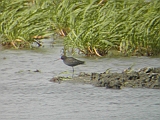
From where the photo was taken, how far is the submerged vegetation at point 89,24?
1014 cm

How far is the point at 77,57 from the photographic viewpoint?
33.3ft

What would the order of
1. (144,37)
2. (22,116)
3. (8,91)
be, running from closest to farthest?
1. (22,116)
2. (8,91)
3. (144,37)

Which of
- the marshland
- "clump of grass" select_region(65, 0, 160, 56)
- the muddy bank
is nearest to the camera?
the marshland

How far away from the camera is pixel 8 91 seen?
7918 millimetres

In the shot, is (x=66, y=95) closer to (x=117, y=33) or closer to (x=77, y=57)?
(x=77, y=57)

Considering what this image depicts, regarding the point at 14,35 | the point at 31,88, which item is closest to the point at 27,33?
the point at 14,35

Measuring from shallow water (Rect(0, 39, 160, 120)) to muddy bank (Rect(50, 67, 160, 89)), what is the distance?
131mm

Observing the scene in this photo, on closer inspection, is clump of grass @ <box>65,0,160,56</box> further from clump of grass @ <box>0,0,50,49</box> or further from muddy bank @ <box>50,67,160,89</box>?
muddy bank @ <box>50,67,160,89</box>

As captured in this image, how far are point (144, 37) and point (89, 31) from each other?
2.47 feet

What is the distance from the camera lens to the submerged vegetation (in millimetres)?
10141

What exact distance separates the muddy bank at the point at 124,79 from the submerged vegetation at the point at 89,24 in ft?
5.33

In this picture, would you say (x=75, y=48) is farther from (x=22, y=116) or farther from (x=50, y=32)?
(x=22, y=116)

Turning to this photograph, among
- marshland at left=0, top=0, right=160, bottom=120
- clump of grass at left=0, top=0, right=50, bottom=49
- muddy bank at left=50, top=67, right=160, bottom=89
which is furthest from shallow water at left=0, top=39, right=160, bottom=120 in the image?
clump of grass at left=0, top=0, right=50, bottom=49

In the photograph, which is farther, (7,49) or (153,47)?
(7,49)
